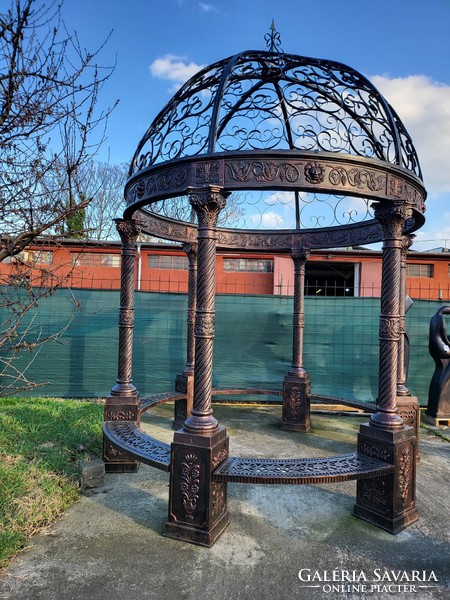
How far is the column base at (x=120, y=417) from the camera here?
462 cm

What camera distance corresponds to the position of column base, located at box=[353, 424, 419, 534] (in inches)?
141

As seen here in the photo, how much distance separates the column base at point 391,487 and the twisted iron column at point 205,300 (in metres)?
1.56

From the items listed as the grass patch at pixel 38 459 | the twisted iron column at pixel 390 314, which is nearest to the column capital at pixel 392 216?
the twisted iron column at pixel 390 314

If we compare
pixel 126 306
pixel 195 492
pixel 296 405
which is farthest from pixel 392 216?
pixel 296 405

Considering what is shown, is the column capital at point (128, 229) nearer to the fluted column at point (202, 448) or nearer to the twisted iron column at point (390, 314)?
the fluted column at point (202, 448)

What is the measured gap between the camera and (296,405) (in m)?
6.60

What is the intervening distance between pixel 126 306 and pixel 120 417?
4.39 ft

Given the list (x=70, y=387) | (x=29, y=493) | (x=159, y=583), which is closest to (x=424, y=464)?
(x=159, y=583)

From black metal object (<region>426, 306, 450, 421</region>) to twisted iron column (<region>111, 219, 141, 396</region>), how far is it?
506 centimetres

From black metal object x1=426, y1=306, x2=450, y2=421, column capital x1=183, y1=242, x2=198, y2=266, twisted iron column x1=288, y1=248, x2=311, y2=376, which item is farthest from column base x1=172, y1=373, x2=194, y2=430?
black metal object x1=426, y1=306, x2=450, y2=421

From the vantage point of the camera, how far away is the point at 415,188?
4.11 meters

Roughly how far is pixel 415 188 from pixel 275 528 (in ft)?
11.5

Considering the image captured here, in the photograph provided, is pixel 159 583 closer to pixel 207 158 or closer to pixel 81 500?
pixel 81 500

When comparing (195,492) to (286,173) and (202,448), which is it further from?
(286,173)
